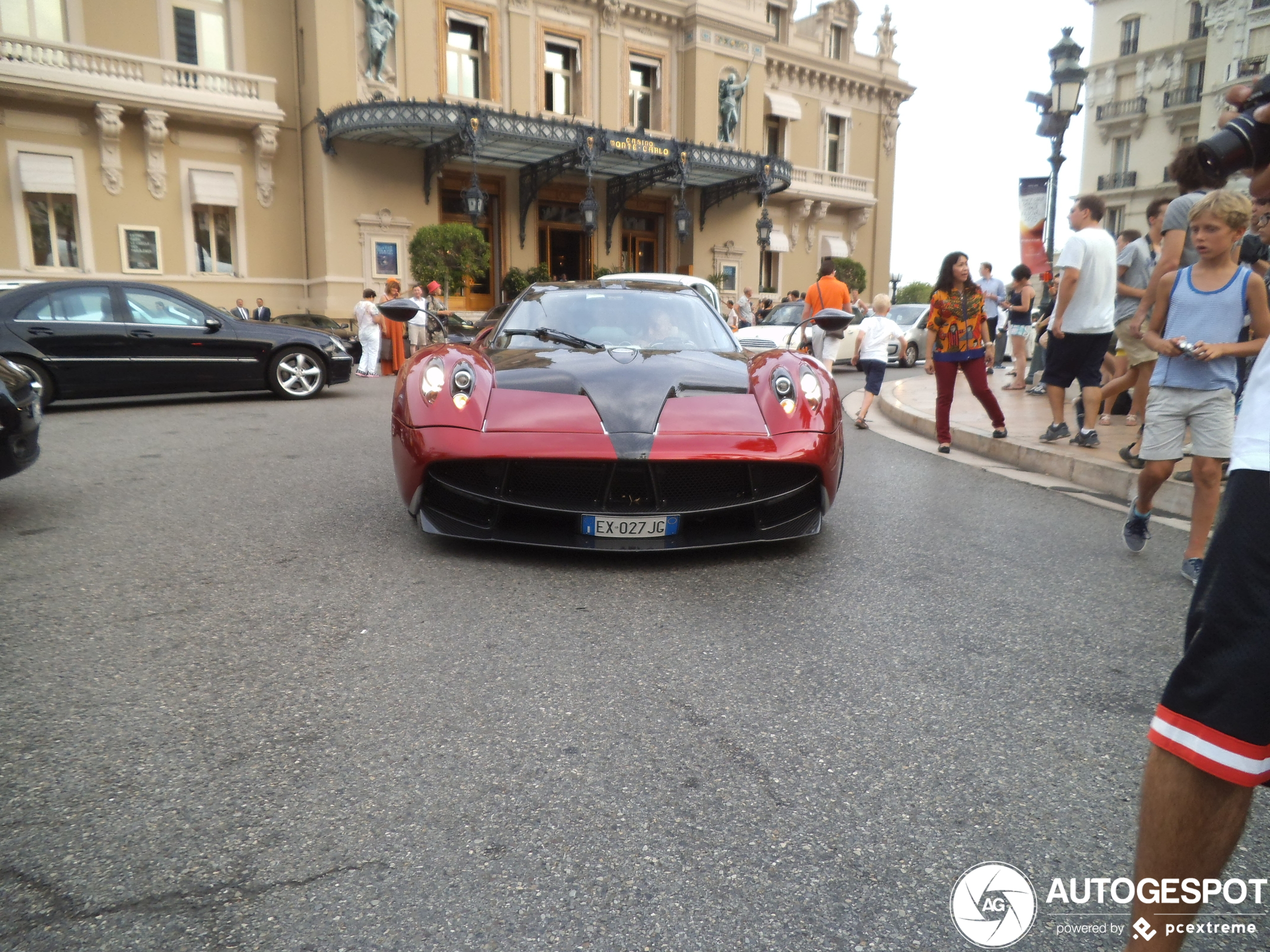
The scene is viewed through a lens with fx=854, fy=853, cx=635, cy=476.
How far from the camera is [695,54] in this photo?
2756 centimetres

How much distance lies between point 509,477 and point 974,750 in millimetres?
2143

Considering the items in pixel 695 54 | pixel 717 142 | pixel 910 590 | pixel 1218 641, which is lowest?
pixel 910 590

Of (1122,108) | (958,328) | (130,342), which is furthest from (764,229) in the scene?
(1122,108)

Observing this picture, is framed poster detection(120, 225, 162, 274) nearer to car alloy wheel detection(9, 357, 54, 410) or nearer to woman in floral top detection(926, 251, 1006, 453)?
car alloy wheel detection(9, 357, 54, 410)

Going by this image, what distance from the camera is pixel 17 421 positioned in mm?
4625

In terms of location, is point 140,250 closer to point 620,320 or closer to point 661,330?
point 620,320

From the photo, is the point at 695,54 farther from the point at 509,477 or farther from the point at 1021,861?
the point at 1021,861

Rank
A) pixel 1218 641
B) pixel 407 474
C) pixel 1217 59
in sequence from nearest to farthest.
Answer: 1. pixel 1218 641
2. pixel 407 474
3. pixel 1217 59

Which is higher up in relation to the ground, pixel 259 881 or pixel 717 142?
pixel 717 142

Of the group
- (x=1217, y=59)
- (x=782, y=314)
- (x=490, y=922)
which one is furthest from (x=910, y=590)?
(x=1217, y=59)

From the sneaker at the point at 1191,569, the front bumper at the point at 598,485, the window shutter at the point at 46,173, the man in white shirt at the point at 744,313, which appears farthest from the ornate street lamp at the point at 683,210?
the sneaker at the point at 1191,569

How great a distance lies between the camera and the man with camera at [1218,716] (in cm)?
118

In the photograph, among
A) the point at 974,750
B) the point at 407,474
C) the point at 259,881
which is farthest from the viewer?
the point at 407,474

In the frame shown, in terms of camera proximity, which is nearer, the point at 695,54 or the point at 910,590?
the point at 910,590
